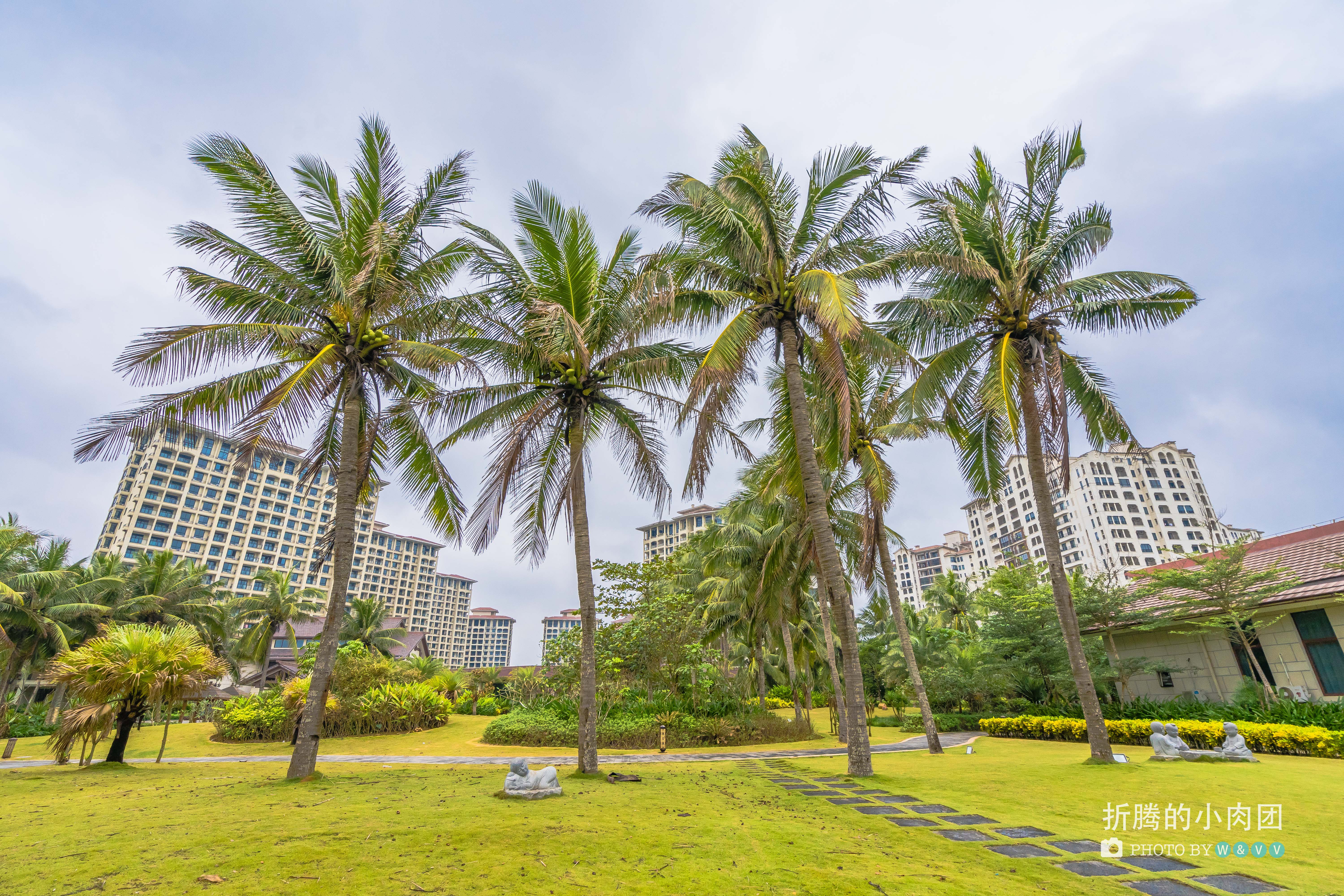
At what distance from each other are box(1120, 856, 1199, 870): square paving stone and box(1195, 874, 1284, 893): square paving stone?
26 centimetres

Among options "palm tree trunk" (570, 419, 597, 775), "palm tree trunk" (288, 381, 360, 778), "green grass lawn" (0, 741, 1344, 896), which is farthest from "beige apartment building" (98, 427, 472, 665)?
"green grass lawn" (0, 741, 1344, 896)

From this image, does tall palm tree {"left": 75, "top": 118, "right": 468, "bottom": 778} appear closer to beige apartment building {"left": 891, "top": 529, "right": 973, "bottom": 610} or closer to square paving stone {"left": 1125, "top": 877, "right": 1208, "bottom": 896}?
square paving stone {"left": 1125, "top": 877, "right": 1208, "bottom": 896}

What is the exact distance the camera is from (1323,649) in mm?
16312

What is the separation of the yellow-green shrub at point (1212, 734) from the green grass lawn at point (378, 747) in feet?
18.8

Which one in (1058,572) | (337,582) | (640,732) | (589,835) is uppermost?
(1058,572)

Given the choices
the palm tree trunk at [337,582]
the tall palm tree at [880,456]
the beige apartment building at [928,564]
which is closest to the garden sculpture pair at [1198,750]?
the tall palm tree at [880,456]

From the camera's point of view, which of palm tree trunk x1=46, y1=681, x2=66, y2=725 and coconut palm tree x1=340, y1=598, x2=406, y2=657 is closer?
palm tree trunk x1=46, y1=681, x2=66, y2=725

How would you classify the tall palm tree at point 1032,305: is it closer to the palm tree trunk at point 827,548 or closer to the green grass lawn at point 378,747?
the palm tree trunk at point 827,548

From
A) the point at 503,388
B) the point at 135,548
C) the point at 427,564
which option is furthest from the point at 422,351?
the point at 427,564

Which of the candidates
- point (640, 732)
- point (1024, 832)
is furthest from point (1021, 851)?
point (640, 732)

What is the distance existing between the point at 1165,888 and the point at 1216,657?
802 inches

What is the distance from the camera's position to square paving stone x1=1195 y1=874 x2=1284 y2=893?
4375mm

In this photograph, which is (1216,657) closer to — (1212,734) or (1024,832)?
(1212,734)

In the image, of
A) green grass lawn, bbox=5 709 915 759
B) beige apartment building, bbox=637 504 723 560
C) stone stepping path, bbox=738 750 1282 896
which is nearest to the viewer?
stone stepping path, bbox=738 750 1282 896
